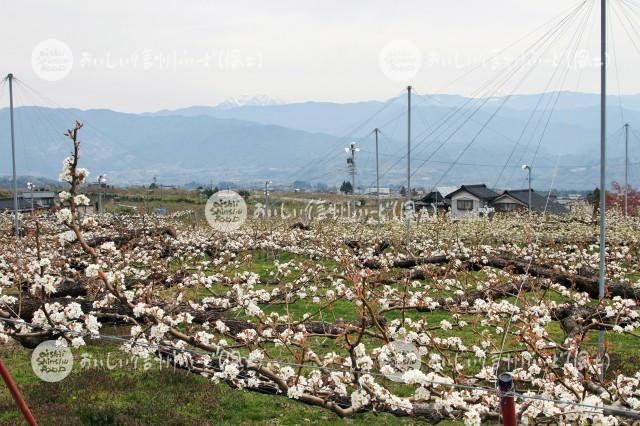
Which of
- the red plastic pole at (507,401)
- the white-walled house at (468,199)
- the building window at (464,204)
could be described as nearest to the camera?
the red plastic pole at (507,401)

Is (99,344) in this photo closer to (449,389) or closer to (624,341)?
(449,389)

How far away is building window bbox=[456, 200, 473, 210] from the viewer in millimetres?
56750

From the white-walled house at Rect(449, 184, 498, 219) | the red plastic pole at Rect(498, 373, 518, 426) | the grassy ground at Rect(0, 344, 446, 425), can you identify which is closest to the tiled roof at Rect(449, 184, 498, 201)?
the white-walled house at Rect(449, 184, 498, 219)

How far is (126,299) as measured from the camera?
5277 millimetres

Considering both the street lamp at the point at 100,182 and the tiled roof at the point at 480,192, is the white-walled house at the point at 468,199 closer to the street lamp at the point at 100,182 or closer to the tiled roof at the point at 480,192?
the tiled roof at the point at 480,192

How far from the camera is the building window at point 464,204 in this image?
2234 inches

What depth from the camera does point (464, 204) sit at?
57281mm

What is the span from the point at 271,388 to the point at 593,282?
26.1 feet

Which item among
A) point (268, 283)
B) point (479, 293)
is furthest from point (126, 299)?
point (268, 283)

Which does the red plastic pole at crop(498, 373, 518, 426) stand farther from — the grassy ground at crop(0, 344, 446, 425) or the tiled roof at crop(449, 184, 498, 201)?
the tiled roof at crop(449, 184, 498, 201)

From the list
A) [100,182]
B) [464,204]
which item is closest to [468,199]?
[464,204]

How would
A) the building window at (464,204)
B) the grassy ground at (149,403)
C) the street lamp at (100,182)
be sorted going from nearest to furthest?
1. the grassy ground at (149,403)
2. the street lamp at (100,182)
3. the building window at (464,204)

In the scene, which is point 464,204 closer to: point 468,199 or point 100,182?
point 468,199

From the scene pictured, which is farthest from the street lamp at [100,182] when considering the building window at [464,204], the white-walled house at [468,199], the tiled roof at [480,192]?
the building window at [464,204]
